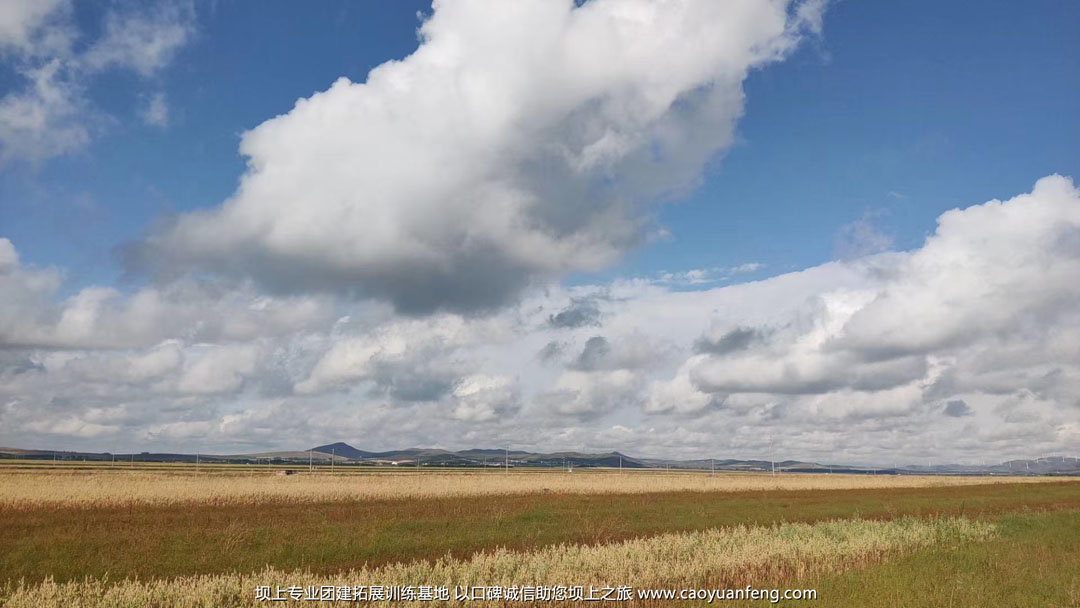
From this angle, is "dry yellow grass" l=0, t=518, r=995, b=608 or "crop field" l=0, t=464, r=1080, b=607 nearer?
"dry yellow grass" l=0, t=518, r=995, b=608

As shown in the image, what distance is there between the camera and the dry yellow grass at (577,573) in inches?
602

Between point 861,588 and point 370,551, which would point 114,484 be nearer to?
point 370,551

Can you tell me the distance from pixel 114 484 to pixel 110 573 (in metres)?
32.4

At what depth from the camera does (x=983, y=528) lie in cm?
2991

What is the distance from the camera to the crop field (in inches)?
623

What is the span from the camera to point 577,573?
17.5m

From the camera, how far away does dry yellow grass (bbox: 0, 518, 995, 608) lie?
1529 cm

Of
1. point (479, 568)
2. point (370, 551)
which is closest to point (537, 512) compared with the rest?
point (370, 551)

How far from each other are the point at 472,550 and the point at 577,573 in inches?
360

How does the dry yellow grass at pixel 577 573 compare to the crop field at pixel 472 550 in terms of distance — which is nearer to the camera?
the dry yellow grass at pixel 577 573

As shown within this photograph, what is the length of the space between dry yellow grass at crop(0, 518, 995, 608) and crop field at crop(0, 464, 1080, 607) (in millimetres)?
68

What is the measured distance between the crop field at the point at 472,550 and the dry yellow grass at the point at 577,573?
0.22ft

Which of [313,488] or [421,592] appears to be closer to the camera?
[421,592]

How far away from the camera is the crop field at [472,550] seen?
1581cm
